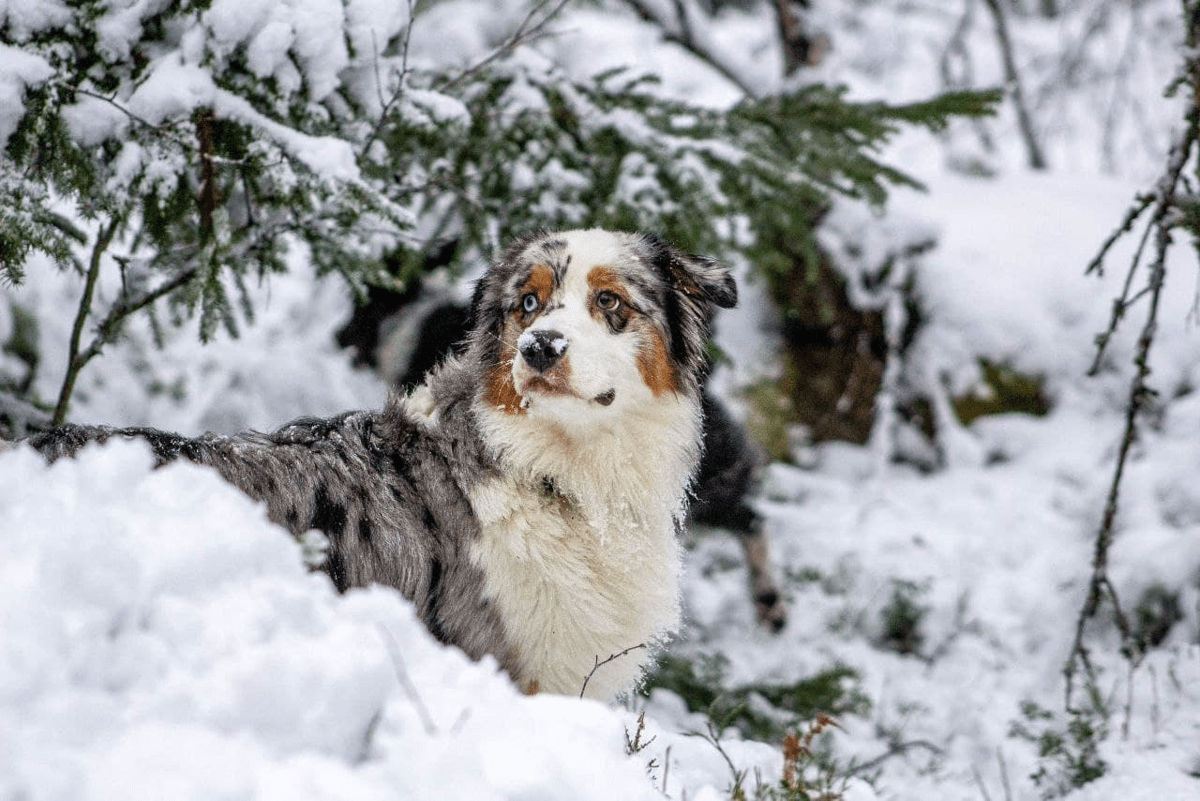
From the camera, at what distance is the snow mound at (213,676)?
1425mm

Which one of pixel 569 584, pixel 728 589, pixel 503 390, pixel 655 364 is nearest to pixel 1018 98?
pixel 728 589

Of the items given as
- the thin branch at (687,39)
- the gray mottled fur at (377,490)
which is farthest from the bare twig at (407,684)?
the thin branch at (687,39)

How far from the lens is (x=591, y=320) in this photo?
10.6 feet

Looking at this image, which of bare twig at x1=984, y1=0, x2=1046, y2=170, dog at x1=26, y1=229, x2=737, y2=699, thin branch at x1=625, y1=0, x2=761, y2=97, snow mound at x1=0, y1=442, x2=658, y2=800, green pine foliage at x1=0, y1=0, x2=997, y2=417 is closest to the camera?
snow mound at x1=0, y1=442, x2=658, y2=800

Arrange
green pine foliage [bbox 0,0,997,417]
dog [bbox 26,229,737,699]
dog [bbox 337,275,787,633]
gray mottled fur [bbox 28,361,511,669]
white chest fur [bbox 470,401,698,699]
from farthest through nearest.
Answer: dog [bbox 337,275,787,633] → green pine foliage [bbox 0,0,997,417] → white chest fur [bbox 470,401,698,699] → dog [bbox 26,229,737,699] → gray mottled fur [bbox 28,361,511,669]

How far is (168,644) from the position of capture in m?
1.58

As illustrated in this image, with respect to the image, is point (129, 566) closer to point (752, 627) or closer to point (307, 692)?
point (307, 692)

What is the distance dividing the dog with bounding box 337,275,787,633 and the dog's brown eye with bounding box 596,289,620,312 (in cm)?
273

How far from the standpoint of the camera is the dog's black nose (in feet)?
9.64

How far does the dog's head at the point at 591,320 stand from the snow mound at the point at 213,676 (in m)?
1.32

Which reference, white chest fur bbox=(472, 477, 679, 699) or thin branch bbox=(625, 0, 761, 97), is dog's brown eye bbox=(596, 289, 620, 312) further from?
thin branch bbox=(625, 0, 761, 97)

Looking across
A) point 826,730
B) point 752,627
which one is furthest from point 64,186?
point 752,627

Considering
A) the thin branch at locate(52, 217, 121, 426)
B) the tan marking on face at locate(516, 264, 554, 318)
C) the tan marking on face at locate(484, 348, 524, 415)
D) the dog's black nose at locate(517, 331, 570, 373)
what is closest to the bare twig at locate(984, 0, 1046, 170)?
the tan marking on face at locate(516, 264, 554, 318)

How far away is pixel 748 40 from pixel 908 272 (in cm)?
955
